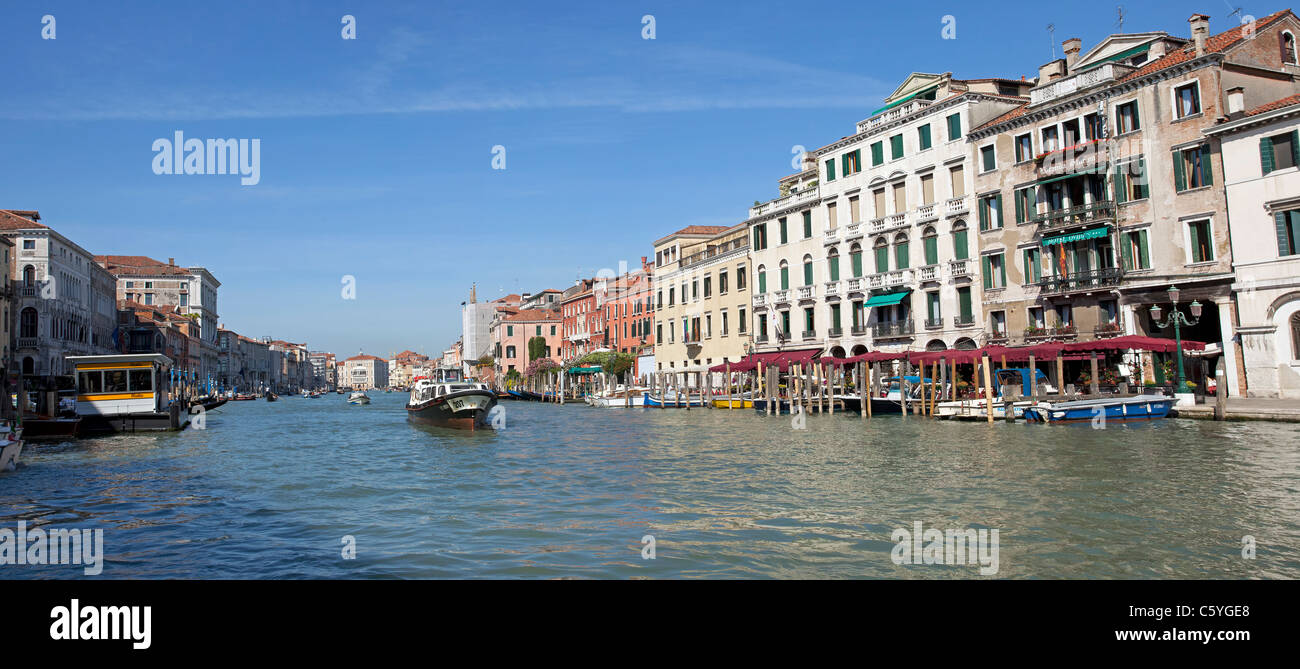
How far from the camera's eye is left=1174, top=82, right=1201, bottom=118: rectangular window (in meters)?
25.1

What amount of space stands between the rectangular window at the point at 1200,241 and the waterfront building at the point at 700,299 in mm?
22887

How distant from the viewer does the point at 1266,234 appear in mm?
23016

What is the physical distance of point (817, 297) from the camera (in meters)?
39.9

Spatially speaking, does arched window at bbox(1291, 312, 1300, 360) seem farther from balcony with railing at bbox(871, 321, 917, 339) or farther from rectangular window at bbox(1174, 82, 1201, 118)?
balcony with railing at bbox(871, 321, 917, 339)

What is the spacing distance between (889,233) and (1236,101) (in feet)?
45.5

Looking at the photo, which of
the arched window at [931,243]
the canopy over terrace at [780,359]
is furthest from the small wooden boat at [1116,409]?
the canopy over terrace at [780,359]

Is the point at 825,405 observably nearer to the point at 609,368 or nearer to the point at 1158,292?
the point at 1158,292

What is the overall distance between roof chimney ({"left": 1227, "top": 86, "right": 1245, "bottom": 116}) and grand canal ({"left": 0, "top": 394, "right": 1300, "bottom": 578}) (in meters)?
9.65

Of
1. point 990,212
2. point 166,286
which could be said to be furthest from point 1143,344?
point 166,286

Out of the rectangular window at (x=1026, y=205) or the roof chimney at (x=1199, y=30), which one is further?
the rectangular window at (x=1026, y=205)

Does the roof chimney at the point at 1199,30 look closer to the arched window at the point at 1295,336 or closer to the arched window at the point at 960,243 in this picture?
the arched window at the point at 1295,336

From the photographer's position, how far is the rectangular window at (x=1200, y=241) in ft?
81.4

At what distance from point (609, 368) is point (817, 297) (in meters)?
24.2
